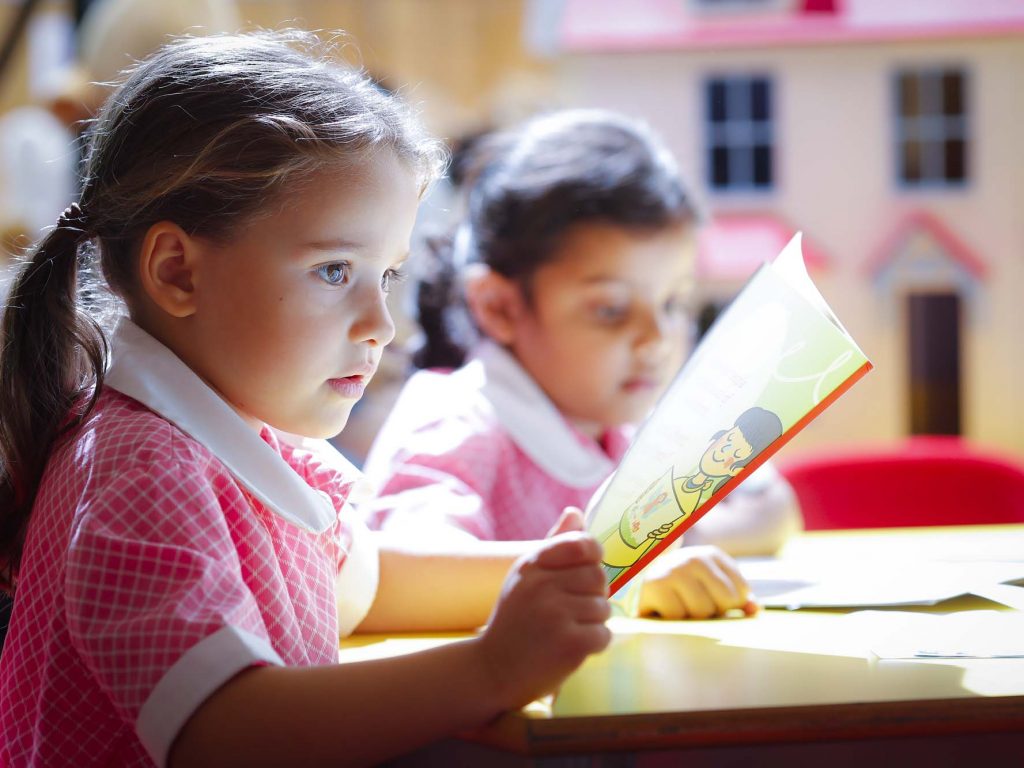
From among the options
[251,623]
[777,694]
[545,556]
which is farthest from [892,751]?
[251,623]

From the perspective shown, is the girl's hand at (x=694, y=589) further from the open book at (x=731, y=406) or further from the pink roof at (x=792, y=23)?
the pink roof at (x=792, y=23)

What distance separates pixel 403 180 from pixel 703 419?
224 mm

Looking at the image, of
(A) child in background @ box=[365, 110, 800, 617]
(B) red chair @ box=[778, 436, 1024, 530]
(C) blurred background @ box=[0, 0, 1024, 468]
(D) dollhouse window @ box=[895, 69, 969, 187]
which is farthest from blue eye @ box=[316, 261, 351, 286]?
(D) dollhouse window @ box=[895, 69, 969, 187]

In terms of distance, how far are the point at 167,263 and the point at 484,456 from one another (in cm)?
43

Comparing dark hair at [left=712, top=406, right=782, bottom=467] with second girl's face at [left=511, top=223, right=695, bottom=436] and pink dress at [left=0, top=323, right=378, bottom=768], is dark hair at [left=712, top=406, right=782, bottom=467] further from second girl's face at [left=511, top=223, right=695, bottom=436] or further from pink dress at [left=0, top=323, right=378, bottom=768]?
second girl's face at [left=511, top=223, right=695, bottom=436]

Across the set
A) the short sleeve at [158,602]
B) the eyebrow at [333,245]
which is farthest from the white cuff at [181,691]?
the eyebrow at [333,245]

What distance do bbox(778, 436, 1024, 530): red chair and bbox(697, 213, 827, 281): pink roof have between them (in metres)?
1.24

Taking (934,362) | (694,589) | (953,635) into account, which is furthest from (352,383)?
(934,362)

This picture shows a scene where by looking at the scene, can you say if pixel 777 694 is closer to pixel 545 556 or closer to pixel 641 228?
pixel 545 556

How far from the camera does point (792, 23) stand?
2717 mm

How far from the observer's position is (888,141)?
278 centimetres

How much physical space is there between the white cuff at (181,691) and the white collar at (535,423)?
0.57m

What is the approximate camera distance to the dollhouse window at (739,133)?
2789 mm

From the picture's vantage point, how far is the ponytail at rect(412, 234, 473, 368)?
1285mm
